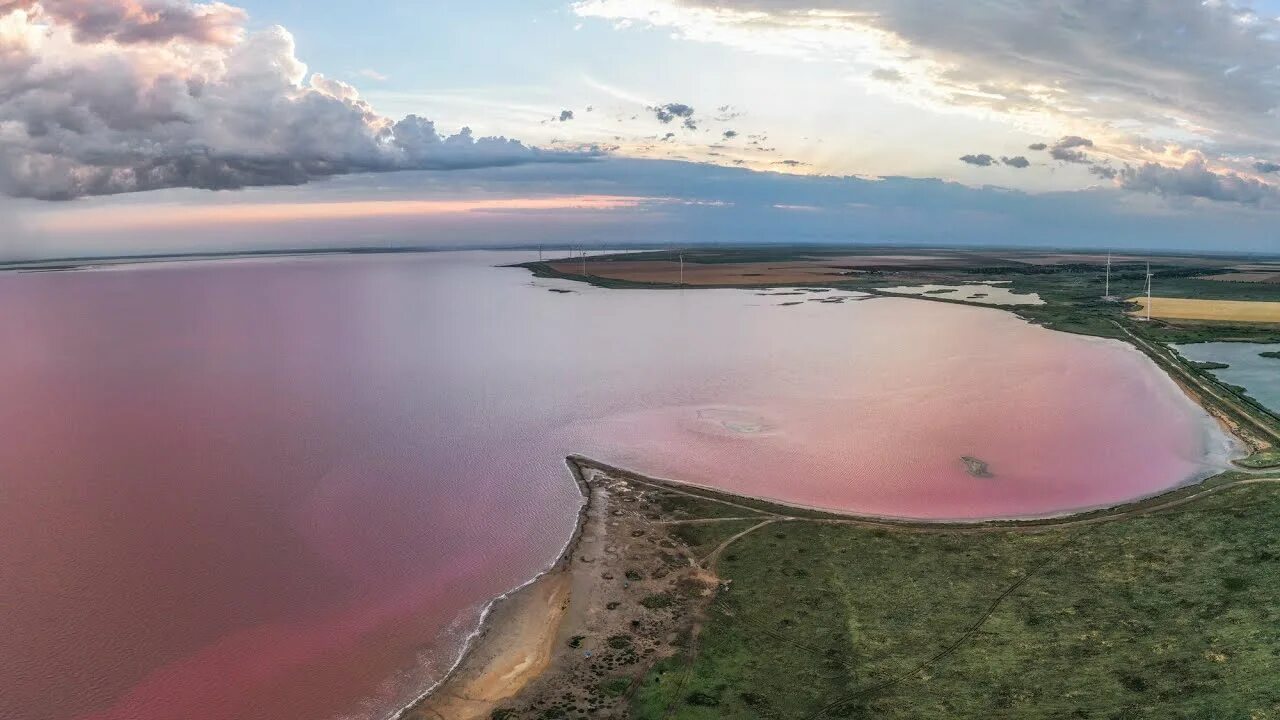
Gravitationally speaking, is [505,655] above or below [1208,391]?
below

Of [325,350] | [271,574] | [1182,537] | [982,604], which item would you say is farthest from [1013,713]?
[325,350]

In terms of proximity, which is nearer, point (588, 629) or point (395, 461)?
point (588, 629)

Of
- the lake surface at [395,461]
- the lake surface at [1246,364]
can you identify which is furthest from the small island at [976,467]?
the lake surface at [1246,364]

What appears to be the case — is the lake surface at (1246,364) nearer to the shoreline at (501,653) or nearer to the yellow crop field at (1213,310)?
the yellow crop field at (1213,310)

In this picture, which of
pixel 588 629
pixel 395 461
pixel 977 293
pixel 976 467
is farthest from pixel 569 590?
pixel 977 293

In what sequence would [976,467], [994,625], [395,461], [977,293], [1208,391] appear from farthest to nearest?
1. [977,293]
2. [1208,391]
3. [395,461]
4. [976,467]
5. [994,625]

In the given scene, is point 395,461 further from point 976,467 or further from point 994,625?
point 976,467

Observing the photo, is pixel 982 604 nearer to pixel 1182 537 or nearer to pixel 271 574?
pixel 1182 537

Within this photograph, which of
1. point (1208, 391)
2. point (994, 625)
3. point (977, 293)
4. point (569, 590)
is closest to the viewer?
point (994, 625)
